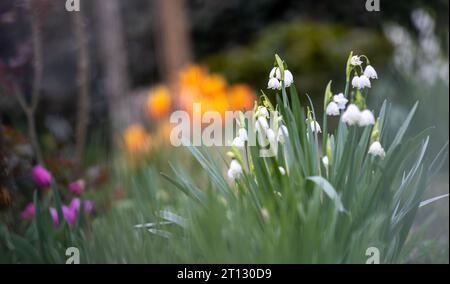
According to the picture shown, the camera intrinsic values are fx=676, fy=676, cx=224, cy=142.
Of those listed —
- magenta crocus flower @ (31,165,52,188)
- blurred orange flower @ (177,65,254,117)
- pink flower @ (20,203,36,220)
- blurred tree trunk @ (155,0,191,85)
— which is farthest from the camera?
blurred tree trunk @ (155,0,191,85)

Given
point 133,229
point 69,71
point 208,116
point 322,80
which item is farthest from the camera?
point 69,71

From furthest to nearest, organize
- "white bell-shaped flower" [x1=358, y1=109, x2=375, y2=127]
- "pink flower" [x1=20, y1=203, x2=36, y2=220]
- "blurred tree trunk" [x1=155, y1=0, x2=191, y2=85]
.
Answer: "blurred tree trunk" [x1=155, y1=0, x2=191, y2=85], "pink flower" [x1=20, y1=203, x2=36, y2=220], "white bell-shaped flower" [x1=358, y1=109, x2=375, y2=127]

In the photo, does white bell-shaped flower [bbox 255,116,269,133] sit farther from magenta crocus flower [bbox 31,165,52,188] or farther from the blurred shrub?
the blurred shrub

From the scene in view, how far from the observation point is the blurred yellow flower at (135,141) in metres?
4.48

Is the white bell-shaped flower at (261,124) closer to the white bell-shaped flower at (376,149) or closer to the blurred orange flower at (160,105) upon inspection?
the white bell-shaped flower at (376,149)

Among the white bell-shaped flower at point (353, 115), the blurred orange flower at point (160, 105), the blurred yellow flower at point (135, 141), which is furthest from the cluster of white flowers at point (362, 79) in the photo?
the blurred orange flower at point (160, 105)

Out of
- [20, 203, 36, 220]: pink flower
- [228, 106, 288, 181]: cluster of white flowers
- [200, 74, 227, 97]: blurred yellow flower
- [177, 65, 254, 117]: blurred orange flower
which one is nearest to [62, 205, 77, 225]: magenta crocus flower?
[20, 203, 36, 220]: pink flower

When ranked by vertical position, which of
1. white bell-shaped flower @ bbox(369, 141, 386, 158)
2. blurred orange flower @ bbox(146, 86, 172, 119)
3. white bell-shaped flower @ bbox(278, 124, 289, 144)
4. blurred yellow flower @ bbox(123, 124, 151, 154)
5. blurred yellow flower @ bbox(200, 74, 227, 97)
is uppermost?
white bell-shaped flower @ bbox(278, 124, 289, 144)

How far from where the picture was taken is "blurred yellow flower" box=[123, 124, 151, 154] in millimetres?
4477

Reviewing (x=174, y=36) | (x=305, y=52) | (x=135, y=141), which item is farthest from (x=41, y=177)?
(x=305, y=52)

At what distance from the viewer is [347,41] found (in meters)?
7.84

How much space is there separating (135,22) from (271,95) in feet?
21.3
